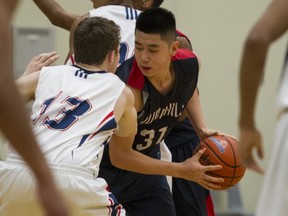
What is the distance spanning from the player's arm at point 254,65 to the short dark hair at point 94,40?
5.01 ft

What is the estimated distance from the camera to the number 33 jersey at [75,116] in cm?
369

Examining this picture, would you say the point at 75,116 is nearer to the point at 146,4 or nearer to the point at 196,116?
the point at 196,116

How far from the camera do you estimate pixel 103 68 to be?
3.98 meters

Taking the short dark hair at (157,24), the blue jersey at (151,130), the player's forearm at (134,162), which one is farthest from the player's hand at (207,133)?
the short dark hair at (157,24)

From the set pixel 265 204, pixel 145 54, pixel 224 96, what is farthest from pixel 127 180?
pixel 224 96

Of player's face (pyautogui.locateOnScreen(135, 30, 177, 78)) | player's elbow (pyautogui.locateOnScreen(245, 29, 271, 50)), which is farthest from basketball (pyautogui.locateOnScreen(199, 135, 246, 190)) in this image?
player's elbow (pyautogui.locateOnScreen(245, 29, 271, 50))

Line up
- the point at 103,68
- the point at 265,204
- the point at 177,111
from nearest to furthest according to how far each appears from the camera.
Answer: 1. the point at 265,204
2. the point at 103,68
3. the point at 177,111

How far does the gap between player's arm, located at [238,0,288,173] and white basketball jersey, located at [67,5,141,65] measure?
220cm

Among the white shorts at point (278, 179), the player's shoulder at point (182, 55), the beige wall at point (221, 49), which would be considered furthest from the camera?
the beige wall at point (221, 49)

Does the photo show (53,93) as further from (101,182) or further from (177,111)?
(177,111)

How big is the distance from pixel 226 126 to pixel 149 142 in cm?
292

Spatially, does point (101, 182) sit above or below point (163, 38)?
below

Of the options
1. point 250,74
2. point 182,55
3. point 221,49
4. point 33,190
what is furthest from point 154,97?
point 221,49

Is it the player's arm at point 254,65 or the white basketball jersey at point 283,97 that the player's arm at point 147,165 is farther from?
the white basketball jersey at point 283,97
